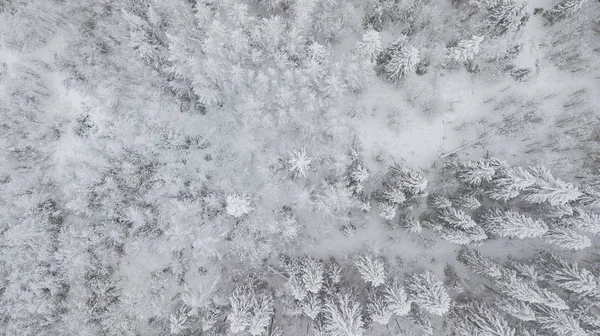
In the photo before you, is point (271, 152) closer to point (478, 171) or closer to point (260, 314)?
point (260, 314)

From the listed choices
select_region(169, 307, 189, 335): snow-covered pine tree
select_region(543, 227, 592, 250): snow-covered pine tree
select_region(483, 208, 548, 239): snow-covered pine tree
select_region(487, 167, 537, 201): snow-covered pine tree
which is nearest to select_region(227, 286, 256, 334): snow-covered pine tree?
select_region(169, 307, 189, 335): snow-covered pine tree

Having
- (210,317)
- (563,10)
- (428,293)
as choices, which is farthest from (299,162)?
(563,10)

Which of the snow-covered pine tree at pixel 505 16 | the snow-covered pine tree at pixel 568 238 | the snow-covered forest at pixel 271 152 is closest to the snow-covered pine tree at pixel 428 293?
the snow-covered forest at pixel 271 152

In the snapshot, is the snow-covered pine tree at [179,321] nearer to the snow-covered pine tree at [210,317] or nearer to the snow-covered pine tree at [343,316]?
the snow-covered pine tree at [210,317]

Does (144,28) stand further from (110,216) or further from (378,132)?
(378,132)

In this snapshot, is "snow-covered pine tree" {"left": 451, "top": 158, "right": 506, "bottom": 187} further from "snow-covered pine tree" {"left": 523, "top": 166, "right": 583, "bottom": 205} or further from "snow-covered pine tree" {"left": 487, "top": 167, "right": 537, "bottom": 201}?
"snow-covered pine tree" {"left": 523, "top": 166, "right": 583, "bottom": 205}

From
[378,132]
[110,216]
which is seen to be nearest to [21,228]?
[110,216]
